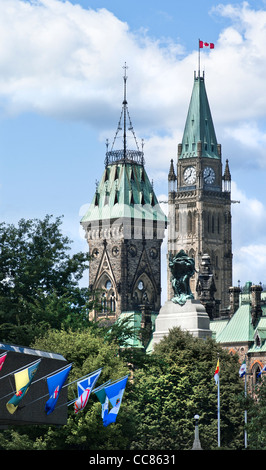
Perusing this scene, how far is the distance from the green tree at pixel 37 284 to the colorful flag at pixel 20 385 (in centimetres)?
3024

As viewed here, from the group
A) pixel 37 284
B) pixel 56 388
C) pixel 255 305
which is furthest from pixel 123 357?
pixel 255 305

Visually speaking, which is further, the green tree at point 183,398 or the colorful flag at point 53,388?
the green tree at point 183,398

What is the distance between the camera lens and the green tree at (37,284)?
85.4 meters

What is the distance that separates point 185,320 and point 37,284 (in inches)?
587

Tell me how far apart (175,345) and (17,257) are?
13975 millimetres

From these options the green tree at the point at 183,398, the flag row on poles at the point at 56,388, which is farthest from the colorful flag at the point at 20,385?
the green tree at the point at 183,398

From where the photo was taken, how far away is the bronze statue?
342ft

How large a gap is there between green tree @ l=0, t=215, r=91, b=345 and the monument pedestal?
898 cm

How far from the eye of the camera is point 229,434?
96938 mm

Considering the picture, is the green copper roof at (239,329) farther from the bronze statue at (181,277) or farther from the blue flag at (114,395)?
the blue flag at (114,395)

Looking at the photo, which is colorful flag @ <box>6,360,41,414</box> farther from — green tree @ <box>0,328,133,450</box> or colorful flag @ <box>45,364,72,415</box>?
green tree @ <box>0,328,133,450</box>

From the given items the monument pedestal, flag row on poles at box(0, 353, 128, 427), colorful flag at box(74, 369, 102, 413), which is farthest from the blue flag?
the monument pedestal

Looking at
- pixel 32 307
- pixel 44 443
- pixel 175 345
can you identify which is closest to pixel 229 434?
pixel 175 345
